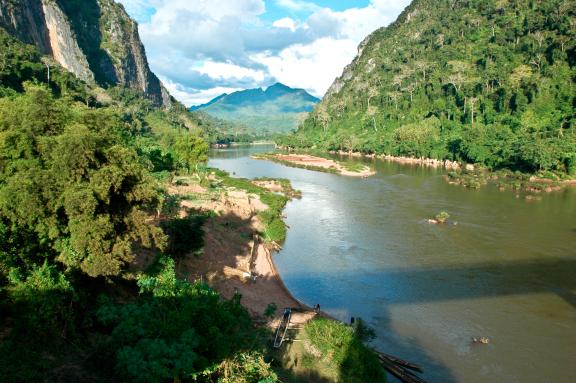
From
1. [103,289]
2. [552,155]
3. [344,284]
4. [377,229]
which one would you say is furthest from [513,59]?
[103,289]

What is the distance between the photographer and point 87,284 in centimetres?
1503

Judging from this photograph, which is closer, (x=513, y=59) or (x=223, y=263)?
(x=223, y=263)

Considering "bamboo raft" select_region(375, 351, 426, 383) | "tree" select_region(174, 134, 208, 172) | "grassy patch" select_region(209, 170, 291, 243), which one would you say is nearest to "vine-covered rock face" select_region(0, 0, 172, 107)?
"tree" select_region(174, 134, 208, 172)

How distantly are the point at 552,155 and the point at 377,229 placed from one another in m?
41.0

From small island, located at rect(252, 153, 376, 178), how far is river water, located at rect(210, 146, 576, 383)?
2593 cm

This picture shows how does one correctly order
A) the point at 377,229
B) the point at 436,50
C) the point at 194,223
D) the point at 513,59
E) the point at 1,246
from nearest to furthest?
the point at 1,246, the point at 194,223, the point at 377,229, the point at 513,59, the point at 436,50

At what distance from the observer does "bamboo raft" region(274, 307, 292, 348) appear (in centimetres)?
1736

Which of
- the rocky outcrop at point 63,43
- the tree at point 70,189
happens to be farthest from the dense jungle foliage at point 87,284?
the rocky outcrop at point 63,43

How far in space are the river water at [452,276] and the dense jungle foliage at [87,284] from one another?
11.5 m

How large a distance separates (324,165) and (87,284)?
79297 millimetres

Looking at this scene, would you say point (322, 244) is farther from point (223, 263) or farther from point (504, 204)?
point (504, 204)

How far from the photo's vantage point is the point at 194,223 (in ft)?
80.2

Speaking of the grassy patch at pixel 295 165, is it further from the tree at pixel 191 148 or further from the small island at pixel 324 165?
the tree at pixel 191 148

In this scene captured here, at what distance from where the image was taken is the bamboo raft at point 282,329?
17.4 m
